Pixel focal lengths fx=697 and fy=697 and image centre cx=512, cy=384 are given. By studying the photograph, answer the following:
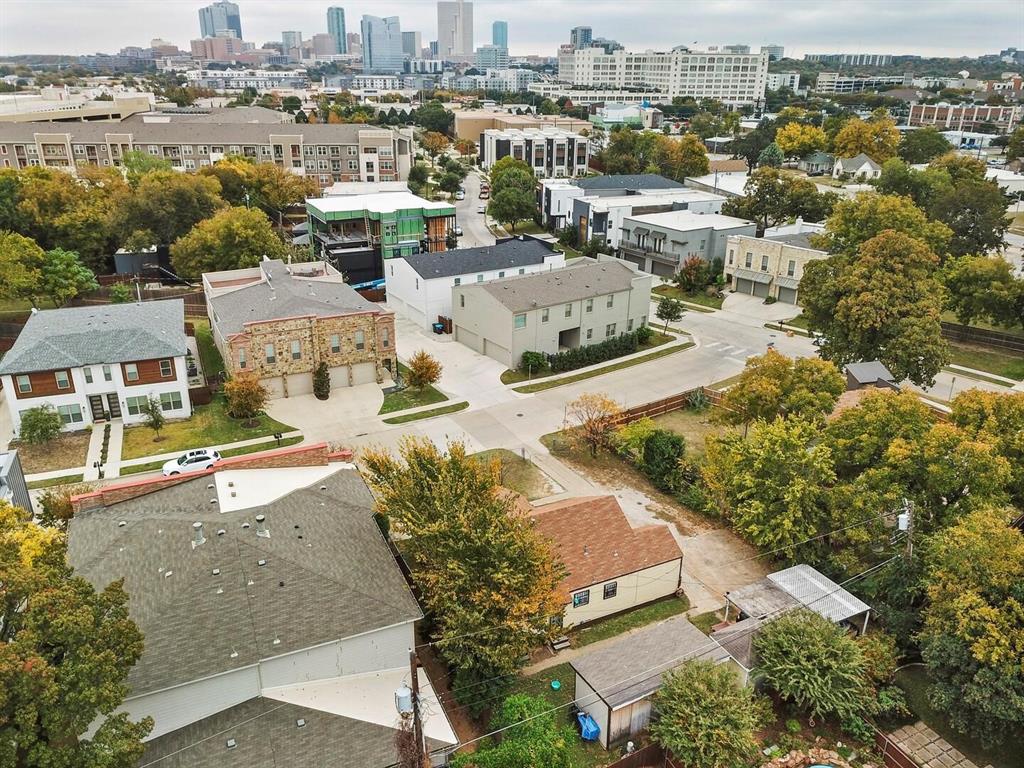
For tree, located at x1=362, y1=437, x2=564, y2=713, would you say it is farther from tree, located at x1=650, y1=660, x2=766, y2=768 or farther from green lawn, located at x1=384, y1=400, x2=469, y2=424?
green lawn, located at x1=384, y1=400, x2=469, y2=424

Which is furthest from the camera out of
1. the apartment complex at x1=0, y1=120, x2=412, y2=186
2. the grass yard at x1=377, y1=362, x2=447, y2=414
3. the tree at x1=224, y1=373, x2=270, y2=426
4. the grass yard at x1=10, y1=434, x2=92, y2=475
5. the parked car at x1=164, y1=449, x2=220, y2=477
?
the apartment complex at x1=0, y1=120, x2=412, y2=186

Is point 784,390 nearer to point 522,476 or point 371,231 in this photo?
point 522,476

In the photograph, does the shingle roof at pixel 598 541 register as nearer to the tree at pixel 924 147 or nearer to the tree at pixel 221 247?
the tree at pixel 221 247

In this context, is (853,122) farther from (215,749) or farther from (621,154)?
(215,749)

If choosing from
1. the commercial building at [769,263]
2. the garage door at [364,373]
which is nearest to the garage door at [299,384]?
the garage door at [364,373]

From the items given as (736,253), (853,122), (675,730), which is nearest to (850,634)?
(675,730)

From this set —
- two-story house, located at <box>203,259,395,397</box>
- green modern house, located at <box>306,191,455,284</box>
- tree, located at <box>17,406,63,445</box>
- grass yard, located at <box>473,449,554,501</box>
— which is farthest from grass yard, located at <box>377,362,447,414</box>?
green modern house, located at <box>306,191,455,284</box>

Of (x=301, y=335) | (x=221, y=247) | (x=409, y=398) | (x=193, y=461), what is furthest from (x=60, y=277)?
(x=409, y=398)
